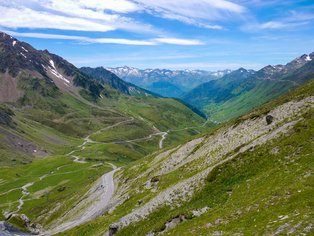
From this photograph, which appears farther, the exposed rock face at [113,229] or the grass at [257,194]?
the exposed rock face at [113,229]

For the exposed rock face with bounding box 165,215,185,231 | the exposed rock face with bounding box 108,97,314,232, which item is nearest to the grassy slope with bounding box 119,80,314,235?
the exposed rock face with bounding box 165,215,185,231

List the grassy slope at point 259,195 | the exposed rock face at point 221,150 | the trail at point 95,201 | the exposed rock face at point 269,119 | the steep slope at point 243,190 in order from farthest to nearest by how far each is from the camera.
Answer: the trail at point 95,201
the exposed rock face at point 269,119
the exposed rock face at point 221,150
the steep slope at point 243,190
the grassy slope at point 259,195

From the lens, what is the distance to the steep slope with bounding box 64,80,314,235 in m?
33.4

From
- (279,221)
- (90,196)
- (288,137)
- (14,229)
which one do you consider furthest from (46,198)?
(279,221)

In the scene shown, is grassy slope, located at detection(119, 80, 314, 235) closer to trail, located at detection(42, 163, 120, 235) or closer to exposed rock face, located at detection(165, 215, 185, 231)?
exposed rock face, located at detection(165, 215, 185, 231)

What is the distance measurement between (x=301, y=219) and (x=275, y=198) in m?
6.97

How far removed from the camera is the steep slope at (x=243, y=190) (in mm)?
33375

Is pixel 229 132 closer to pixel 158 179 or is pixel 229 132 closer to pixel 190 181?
pixel 158 179

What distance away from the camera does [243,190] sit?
4422cm

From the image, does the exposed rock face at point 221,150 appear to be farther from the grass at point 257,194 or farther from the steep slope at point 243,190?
Answer: the grass at point 257,194

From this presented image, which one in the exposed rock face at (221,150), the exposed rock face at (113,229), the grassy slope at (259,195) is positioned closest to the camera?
the grassy slope at (259,195)

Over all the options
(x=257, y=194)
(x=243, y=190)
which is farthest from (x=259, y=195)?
(x=243, y=190)

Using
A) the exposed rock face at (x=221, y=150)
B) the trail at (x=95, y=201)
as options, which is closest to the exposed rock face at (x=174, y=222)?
the exposed rock face at (x=221, y=150)

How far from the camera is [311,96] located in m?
68.1
